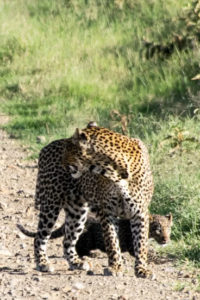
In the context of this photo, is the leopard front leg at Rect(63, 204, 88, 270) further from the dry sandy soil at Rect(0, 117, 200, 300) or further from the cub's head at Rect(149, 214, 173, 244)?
the cub's head at Rect(149, 214, 173, 244)

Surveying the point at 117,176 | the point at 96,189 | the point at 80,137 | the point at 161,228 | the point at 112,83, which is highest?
the point at 80,137

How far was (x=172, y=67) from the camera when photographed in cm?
1240

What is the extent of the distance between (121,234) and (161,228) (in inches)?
15.2

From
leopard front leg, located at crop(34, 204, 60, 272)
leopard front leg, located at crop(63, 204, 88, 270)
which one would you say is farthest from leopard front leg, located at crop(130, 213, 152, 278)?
leopard front leg, located at crop(34, 204, 60, 272)

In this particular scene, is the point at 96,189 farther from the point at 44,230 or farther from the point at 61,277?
the point at 61,277

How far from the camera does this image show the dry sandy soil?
20.4 feet

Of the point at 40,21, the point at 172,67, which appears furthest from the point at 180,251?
the point at 40,21

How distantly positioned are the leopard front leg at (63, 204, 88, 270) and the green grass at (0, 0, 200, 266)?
2.86ft

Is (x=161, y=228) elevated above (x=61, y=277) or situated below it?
above

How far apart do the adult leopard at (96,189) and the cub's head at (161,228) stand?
0.46 m

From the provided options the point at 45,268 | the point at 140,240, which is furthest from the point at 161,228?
the point at 45,268

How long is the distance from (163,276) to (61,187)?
1.05m

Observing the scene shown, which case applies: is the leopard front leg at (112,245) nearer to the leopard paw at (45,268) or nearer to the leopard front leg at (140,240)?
the leopard front leg at (140,240)

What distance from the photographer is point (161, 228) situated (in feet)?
24.5
